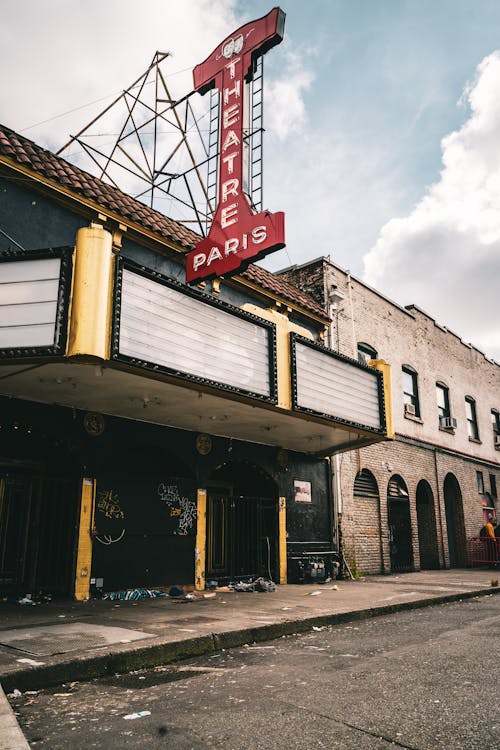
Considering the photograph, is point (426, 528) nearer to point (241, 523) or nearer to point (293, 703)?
point (241, 523)

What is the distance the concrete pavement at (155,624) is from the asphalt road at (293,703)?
0.72 ft

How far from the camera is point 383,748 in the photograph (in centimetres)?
341

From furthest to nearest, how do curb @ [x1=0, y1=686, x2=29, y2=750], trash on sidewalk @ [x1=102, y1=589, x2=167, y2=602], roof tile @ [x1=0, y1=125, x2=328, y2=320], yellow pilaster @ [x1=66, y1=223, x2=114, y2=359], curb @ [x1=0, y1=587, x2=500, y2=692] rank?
trash on sidewalk @ [x1=102, y1=589, x2=167, y2=602], roof tile @ [x1=0, y1=125, x2=328, y2=320], yellow pilaster @ [x1=66, y1=223, x2=114, y2=359], curb @ [x1=0, y1=587, x2=500, y2=692], curb @ [x1=0, y1=686, x2=29, y2=750]

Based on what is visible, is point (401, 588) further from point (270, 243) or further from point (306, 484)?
point (270, 243)

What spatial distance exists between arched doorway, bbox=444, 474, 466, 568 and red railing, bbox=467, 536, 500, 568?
30 cm

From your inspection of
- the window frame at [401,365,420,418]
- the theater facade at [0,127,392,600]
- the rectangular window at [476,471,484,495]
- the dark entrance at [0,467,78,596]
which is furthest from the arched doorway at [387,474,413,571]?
the dark entrance at [0,467,78,596]

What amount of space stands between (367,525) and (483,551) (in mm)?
7648

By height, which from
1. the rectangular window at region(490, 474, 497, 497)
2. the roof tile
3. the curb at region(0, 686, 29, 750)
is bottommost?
the curb at region(0, 686, 29, 750)

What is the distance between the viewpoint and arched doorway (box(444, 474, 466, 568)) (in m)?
21.4

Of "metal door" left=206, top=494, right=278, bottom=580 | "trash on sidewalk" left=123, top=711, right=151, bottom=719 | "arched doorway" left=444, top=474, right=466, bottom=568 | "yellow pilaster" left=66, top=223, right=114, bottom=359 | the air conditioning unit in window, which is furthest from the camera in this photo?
the air conditioning unit in window

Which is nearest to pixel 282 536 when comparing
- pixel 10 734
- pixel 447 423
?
pixel 447 423

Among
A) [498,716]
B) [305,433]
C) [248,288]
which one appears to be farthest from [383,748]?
[248,288]

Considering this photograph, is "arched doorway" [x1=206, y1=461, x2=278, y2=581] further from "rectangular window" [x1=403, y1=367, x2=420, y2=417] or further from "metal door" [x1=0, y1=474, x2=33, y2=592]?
"rectangular window" [x1=403, y1=367, x2=420, y2=417]

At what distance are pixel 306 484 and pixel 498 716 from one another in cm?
1150
